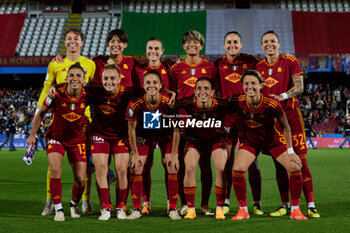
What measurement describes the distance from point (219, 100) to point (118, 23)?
30808 mm

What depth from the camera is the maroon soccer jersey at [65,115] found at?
5258 millimetres

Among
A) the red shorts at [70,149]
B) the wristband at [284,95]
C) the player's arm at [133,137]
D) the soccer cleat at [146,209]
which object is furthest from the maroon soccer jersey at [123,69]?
the wristband at [284,95]

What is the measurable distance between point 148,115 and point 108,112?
1.57ft

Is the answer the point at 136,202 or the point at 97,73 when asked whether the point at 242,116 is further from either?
the point at 97,73

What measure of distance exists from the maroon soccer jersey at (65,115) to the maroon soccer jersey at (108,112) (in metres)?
0.15

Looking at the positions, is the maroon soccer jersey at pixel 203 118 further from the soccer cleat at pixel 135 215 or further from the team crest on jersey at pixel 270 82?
the soccer cleat at pixel 135 215

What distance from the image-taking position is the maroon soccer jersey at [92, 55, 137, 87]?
19.2 feet

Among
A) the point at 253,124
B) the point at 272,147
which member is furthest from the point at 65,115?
the point at 272,147

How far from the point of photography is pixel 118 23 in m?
34.9

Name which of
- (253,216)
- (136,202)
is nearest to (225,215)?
(253,216)

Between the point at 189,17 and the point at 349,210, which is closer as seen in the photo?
the point at 349,210

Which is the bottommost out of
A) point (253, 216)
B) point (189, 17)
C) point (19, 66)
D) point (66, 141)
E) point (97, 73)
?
point (253, 216)

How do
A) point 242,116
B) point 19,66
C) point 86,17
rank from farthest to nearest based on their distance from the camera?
1. point 86,17
2. point 19,66
3. point 242,116

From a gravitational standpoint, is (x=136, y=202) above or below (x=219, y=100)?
below
